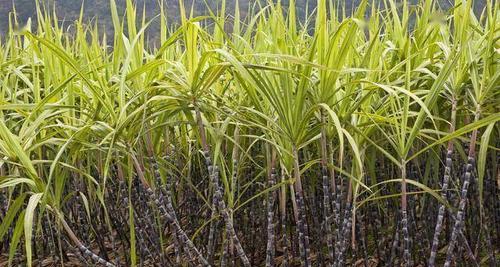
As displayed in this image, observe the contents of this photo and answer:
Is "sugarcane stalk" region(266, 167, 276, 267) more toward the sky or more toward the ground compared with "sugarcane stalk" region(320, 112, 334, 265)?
more toward the ground

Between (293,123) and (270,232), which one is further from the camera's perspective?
(270,232)

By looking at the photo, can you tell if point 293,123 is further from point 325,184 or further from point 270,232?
point 270,232

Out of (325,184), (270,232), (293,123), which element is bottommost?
(270,232)

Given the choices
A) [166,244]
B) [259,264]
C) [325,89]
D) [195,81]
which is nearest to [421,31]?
[325,89]

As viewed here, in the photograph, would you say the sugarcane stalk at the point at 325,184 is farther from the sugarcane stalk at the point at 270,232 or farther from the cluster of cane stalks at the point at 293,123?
the sugarcane stalk at the point at 270,232

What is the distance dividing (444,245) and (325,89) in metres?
0.75

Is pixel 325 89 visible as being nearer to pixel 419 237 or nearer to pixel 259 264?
pixel 419 237

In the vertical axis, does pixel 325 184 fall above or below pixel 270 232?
above

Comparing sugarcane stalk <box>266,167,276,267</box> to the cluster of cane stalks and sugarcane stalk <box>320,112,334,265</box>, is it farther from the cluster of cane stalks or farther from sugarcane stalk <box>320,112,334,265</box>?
sugarcane stalk <box>320,112,334,265</box>

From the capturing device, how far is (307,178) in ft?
4.89

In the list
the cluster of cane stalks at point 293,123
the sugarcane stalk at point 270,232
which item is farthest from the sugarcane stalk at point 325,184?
the sugarcane stalk at point 270,232

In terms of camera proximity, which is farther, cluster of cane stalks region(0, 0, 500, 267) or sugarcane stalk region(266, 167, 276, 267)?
sugarcane stalk region(266, 167, 276, 267)

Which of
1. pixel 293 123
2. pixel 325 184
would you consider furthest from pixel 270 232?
pixel 293 123

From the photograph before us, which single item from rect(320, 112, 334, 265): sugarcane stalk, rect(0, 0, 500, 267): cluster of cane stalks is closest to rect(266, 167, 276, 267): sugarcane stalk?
→ rect(0, 0, 500, 267): cluster of cane stalks
